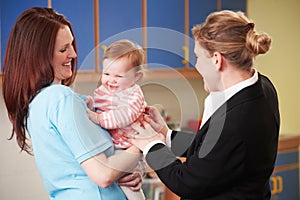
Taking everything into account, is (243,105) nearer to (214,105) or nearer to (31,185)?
(214,105)

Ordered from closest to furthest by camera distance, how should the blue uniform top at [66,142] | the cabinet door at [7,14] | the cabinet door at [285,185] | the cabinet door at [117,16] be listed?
1. the blue uniform top at [66,142]
2. the cabinet door at [7,14]
3. the cabinet door at [117,16]
4. the cabinet door at [285,185]

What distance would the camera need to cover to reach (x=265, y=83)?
5.13 ft

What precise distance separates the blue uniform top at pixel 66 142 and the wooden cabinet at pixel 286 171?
8.55 feet

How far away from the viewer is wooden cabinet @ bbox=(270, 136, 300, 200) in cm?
394

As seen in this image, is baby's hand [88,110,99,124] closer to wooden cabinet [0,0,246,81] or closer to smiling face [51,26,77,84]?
smiling face [51,26,77,84]

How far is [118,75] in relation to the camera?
134 centimetres

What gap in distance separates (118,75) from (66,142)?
241 mm

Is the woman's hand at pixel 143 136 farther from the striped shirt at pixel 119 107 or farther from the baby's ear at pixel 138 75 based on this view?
the baby's ear at pixel 138 75

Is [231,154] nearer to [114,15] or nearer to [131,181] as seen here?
[131,181]

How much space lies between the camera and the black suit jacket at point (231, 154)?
1407 mm

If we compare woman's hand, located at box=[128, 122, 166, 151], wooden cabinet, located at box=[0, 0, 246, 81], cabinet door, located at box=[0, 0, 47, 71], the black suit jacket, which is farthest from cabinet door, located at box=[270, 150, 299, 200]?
woman's hand, located at box=[128, 122, 166, 151]

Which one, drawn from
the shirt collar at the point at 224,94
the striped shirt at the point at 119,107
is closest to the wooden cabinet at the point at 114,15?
the shirt collar at the point at 224,94

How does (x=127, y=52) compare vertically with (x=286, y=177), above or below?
above

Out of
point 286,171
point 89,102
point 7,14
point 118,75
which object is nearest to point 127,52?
point 118,75
